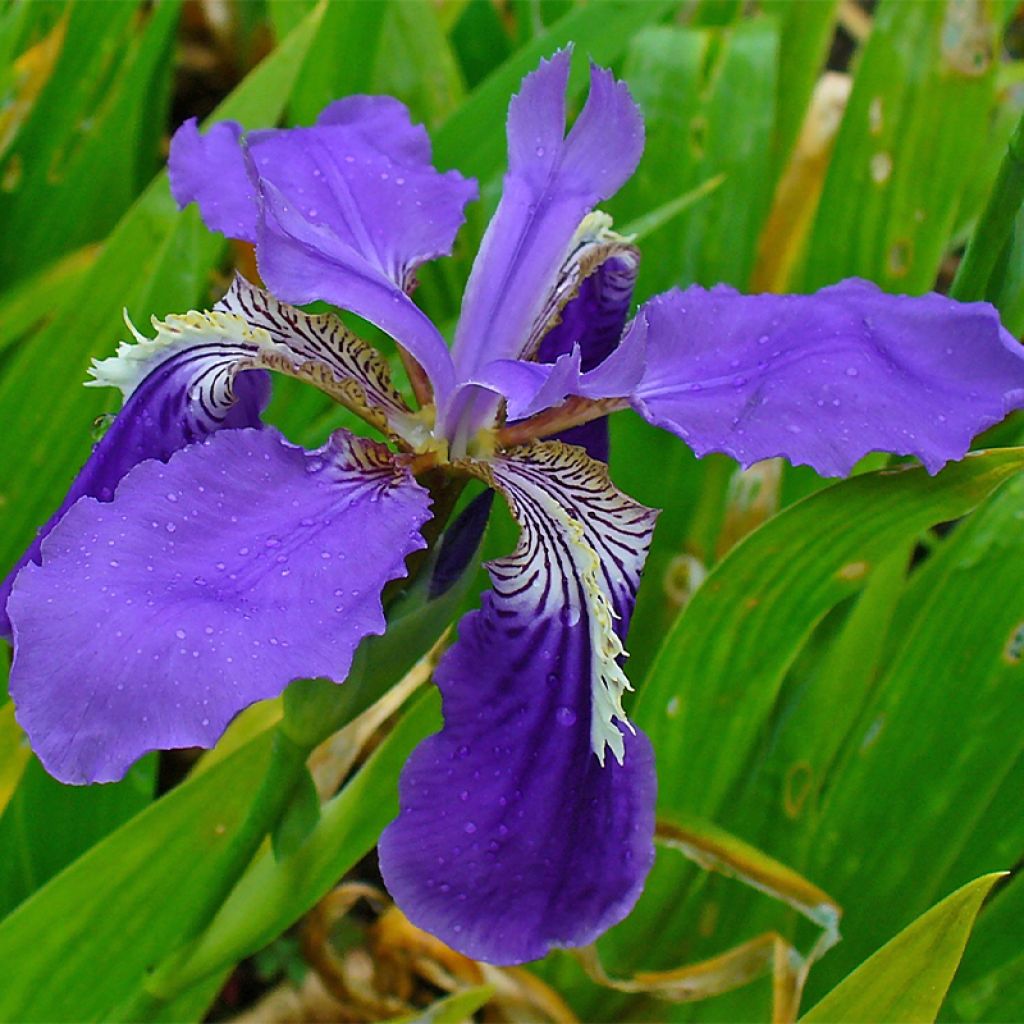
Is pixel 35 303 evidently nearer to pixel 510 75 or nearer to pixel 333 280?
pixel 510 75

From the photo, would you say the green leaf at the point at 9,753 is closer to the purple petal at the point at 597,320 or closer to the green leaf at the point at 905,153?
the purple petal at the point at 597,320

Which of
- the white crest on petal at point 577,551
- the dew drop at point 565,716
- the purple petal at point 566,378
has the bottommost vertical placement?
the dew drop at point 565,716

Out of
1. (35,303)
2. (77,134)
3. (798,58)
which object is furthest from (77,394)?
(798,58)

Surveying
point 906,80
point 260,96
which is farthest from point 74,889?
point 906,80

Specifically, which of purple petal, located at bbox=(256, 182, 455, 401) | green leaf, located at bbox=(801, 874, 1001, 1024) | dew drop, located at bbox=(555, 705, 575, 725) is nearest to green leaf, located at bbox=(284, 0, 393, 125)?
purple petal, located at bbox=(256, 182, 455, 401)

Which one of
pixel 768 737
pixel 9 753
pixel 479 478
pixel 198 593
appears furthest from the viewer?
pixel 768 737

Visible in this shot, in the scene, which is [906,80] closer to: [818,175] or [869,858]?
[818,175]

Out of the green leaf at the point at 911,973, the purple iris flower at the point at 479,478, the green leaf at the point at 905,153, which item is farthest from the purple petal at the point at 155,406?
the green leaf at the point at 905,153

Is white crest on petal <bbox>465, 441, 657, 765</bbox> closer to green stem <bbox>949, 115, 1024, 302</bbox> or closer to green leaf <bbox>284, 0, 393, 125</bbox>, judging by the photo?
green stem <bbox>949, 115, 1024, 302</bbox>
